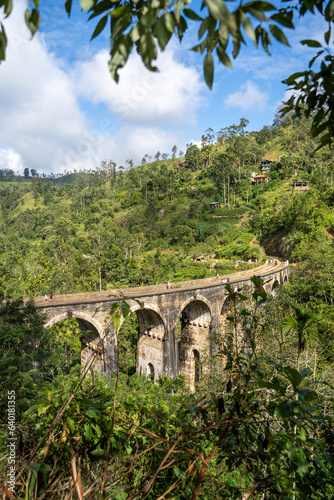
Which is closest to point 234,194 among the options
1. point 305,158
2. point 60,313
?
point 305,158

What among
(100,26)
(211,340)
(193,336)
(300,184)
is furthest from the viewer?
(300,184)

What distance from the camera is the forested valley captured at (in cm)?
168

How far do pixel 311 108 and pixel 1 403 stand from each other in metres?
6.98

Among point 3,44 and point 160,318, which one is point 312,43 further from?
point 160,318

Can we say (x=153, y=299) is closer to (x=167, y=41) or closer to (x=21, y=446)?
(x=21, y=446)

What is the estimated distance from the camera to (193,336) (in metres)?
20.5

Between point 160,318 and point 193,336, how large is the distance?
4.99m

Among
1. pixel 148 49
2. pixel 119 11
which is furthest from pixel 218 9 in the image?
pixel 119 11

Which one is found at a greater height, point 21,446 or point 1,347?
point 21,446

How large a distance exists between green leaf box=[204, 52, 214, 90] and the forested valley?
3.99ft

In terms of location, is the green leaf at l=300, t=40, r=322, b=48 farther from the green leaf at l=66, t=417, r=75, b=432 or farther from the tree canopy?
the green leaf at l=66, t=417, r=75, b=432

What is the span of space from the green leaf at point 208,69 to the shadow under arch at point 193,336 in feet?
59.7

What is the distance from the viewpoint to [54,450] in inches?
69.9

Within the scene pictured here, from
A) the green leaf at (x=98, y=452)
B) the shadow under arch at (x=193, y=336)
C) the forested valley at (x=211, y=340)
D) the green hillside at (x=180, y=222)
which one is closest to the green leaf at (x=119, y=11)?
the forested valley at (x=211, y=340)
